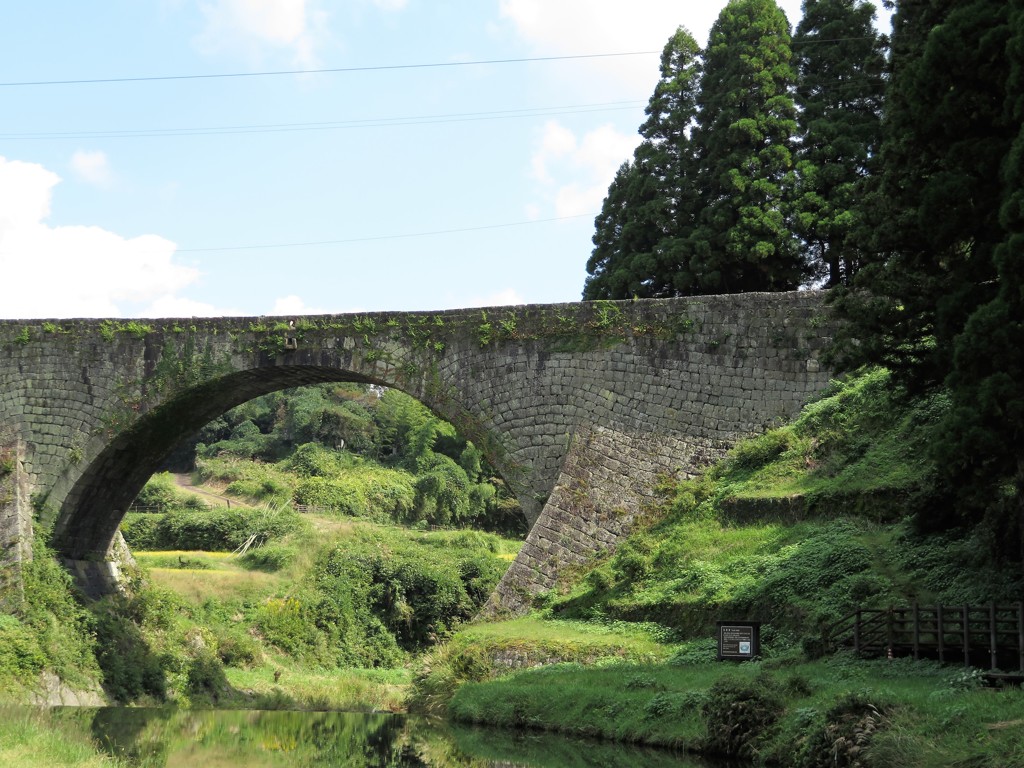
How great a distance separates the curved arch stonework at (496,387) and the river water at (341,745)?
451 cm

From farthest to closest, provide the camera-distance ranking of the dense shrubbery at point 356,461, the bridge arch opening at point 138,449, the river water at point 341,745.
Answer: the dense shrubbery at point 356,461 → the bridge arch opening at point 138,449 → the river water at point 341,745

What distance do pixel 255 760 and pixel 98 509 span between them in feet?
50.2

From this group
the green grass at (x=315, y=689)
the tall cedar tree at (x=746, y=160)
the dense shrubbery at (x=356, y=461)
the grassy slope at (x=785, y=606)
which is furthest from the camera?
the dense shrubbery at (x=356, y=461)

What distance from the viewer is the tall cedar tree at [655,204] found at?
30.6 meters

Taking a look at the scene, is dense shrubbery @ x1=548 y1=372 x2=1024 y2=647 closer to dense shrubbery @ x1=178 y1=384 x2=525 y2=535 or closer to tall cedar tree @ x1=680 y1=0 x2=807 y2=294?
tall cedar tree @ x1=680 y1=0 x2=807 y2=294

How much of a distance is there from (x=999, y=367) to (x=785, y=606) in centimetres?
600

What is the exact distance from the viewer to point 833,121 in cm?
2959

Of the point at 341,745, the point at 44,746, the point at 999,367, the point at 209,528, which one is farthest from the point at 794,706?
the point at 209,528

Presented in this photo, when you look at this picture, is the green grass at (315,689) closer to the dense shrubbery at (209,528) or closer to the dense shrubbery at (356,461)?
the dense shrubbery at (209,528)

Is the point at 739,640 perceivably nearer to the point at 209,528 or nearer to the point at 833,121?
the point at 833,121

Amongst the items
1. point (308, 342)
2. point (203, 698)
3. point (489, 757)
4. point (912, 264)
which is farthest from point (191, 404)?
point (912, 264)

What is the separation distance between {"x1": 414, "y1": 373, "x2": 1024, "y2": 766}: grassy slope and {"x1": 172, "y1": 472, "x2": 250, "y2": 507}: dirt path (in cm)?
3202

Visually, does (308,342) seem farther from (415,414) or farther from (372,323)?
(415,414)

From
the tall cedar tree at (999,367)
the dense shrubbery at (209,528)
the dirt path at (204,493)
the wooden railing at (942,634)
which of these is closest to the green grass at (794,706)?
the wooden railing at (942,634)
